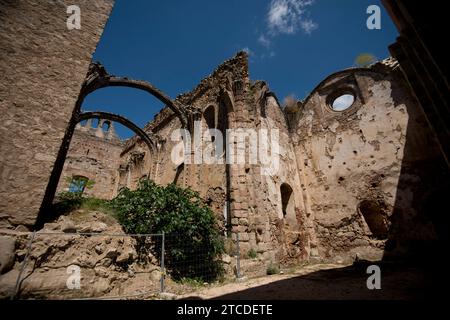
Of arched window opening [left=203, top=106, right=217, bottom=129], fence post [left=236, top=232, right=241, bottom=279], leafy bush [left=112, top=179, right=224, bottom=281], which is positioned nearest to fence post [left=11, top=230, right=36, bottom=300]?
leafy bush [left=112, top=179, right=224, bottom=281]

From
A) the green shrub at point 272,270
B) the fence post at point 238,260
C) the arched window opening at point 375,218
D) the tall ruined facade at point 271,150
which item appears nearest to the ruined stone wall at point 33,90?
the tall ruined facade at point 271,150

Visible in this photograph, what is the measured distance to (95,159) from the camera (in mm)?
20938

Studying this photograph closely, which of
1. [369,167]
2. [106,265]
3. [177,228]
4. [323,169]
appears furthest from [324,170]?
[106,265]

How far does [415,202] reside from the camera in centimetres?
784

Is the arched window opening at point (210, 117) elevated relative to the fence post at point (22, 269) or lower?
elevated

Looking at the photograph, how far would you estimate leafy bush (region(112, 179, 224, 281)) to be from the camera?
217 inches

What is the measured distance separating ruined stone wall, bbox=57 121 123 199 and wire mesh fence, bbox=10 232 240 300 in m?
14.3

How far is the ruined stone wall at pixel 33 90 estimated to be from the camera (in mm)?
4488

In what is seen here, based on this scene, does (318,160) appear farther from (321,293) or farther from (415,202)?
(321,293)

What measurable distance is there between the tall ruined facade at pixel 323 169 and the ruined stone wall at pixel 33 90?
466cm

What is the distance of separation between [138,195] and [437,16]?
6.89m

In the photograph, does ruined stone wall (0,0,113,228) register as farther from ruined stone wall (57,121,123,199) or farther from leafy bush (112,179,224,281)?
ruined stone wall (57,121,123,199)

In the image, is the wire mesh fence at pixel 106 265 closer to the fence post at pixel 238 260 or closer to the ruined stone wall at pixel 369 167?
the fence post at pixel 238 260
